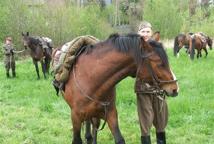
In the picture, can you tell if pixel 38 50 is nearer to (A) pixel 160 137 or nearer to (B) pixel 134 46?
(A) pixel 160 137

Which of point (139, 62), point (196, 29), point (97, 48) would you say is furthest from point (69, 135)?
point (196, 29)

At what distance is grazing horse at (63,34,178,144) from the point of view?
405 centimetres

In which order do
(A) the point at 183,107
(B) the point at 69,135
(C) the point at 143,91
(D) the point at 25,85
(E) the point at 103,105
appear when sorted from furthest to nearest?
1. (D) the point at 25,85
2. (A) the point at 183,107
3. (B) the point at 69,135
4. (C) the point at 143,91
5. (E) the point at 103,105

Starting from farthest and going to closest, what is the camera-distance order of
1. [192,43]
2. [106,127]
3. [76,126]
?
[192,43], [106,127], [76,126]

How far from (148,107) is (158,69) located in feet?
3.85

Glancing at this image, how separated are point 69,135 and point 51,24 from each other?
20291 mm

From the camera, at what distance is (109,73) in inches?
171

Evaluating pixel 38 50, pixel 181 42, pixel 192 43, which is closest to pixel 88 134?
pixel 38 50

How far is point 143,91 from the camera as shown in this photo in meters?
4.98

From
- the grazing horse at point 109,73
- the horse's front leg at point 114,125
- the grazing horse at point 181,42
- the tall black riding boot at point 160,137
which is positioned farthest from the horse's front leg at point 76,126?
the grazing horse at point 181,42

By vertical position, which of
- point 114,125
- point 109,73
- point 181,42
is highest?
point 109,73

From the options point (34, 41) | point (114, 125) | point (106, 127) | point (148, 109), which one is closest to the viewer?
point (114, 125)

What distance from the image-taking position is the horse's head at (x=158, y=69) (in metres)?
4.04

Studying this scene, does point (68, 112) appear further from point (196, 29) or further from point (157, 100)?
A: point (196, 29)
